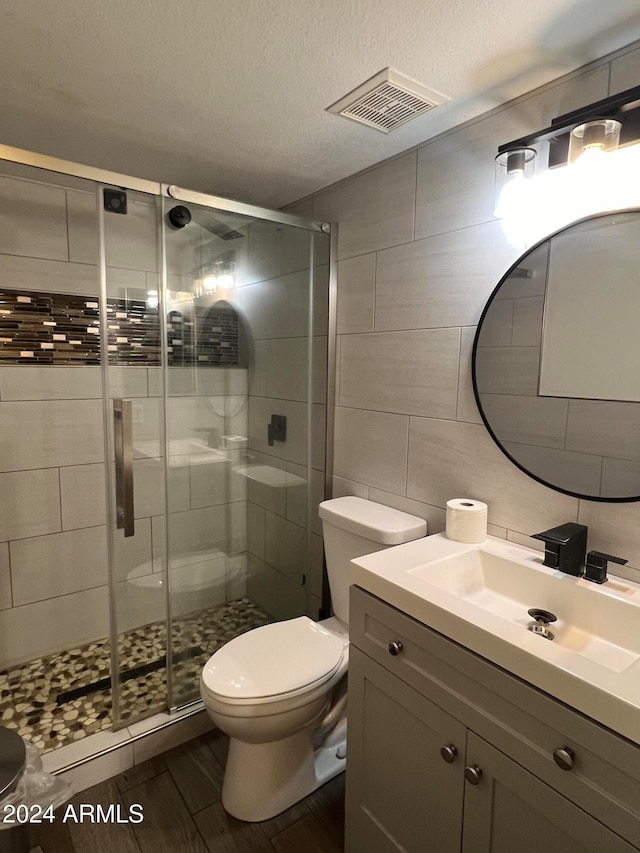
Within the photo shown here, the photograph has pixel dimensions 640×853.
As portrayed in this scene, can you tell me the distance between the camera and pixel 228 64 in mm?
1315

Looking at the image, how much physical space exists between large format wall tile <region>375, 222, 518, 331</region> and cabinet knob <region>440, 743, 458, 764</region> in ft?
3.94

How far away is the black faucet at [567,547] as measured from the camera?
1274 mm

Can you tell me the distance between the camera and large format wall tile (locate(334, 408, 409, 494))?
6.36 ft

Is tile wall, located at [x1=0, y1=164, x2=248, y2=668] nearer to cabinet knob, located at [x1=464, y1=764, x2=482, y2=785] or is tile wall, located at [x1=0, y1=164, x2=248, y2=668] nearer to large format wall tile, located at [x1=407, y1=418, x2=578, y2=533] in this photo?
large format wall tile, located at [x1=407, y1=418, x2=578, y2=533]

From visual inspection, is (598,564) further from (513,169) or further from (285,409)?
(285,409)

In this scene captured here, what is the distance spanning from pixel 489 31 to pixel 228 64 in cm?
66

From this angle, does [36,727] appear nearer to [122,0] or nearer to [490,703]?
[490,703]

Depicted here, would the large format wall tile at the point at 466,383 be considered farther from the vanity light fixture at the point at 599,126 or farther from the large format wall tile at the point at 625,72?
the large format wall tile at the point at 625,72

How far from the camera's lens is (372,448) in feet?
6.80

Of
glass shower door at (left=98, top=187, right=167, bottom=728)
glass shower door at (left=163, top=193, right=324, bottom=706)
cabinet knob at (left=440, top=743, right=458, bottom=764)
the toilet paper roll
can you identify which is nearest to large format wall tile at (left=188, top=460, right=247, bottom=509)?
glass shower door at (left=163, top=193, right=324, bottom=706)

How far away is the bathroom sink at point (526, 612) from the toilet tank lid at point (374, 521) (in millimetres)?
152

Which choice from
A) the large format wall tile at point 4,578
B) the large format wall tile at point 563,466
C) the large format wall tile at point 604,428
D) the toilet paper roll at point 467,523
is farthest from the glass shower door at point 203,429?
the large format wall tile at point 604,428

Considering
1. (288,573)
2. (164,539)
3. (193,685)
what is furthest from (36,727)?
(288,573)

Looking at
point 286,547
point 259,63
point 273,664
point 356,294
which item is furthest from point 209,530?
point 259,63
